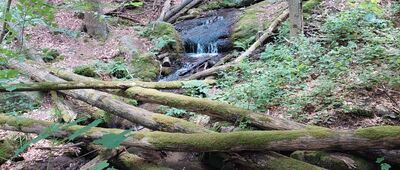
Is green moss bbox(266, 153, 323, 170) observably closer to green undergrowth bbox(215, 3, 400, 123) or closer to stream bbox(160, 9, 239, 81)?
green undergrowth bbox(215, 3, 400, 123)

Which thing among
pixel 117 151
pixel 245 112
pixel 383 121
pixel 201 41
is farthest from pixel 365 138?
pixel 201 41

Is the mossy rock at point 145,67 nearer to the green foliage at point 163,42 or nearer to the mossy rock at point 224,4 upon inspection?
the green foliage at point 163,42

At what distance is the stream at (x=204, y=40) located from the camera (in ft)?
33.8

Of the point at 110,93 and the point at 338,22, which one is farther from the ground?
the point at 338,22

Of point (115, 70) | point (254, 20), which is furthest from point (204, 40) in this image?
point (115, 70)

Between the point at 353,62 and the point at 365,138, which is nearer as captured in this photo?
the point at 365,138

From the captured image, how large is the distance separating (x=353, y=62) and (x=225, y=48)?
538cm

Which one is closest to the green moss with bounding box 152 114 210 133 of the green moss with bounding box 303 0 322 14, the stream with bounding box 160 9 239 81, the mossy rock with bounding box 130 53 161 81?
the stream with bounding box 160 9 239 81

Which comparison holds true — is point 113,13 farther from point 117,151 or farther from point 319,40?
point 117,151

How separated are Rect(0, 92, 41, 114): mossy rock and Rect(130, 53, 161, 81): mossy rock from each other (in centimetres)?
281

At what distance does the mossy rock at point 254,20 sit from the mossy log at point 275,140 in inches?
253

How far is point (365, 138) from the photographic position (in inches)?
154

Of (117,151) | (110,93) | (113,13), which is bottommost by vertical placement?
(117,151)

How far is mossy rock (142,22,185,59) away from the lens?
1177 cm
